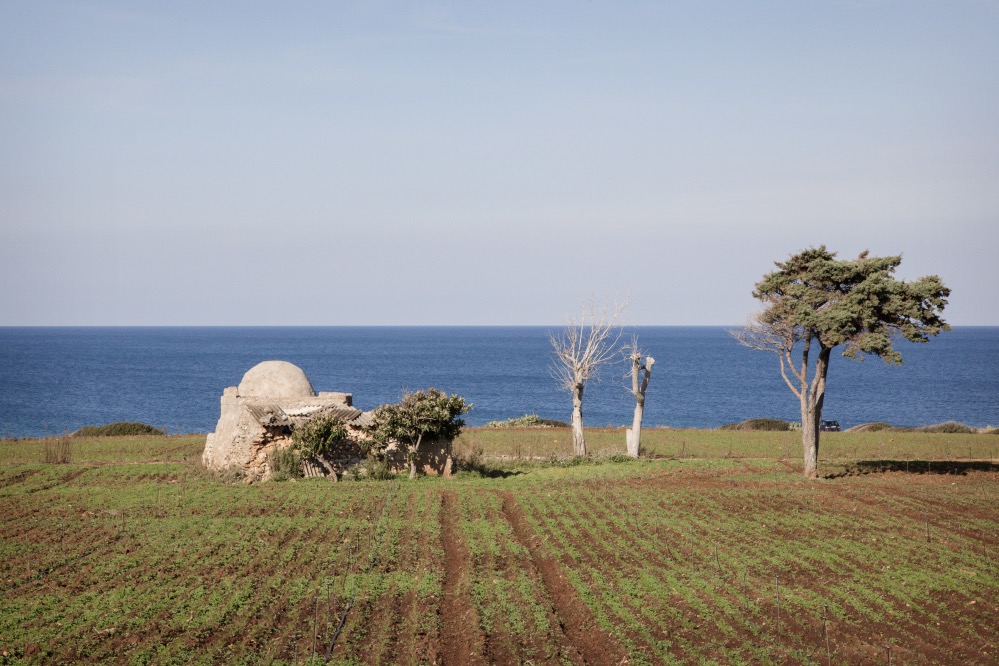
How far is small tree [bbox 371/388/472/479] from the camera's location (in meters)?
36.4

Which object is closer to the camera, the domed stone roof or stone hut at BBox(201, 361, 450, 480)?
stone hut at BBox(201, 361, 450, 480)

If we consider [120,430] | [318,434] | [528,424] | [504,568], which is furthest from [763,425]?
[504,568]

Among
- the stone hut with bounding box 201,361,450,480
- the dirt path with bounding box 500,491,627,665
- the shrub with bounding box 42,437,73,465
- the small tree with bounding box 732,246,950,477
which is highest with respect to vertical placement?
the small tree with bounding box 732,246,950,477

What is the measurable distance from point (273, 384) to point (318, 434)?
6.74 meters

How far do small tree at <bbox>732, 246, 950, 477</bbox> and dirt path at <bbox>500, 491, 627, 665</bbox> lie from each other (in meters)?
15.7

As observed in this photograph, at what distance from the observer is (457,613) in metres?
18.7

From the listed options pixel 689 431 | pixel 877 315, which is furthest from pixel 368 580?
pixel 689 431

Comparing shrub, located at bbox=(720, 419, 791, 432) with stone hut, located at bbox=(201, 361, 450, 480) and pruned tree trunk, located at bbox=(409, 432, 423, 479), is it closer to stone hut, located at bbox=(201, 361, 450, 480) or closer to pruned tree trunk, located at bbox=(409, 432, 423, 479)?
stone hut, located at bbox=(201, 361, 450, 480)

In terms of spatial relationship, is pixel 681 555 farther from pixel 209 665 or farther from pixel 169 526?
pixel 169 526

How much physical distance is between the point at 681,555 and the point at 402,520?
957 centimetres

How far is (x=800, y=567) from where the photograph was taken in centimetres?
2234

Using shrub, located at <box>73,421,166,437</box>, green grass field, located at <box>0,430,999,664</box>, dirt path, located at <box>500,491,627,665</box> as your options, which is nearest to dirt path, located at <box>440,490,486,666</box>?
green grass field, located at <box>0,430,999,664</box>

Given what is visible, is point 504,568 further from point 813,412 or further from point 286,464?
point 813,412

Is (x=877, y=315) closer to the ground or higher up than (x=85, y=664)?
higher up
